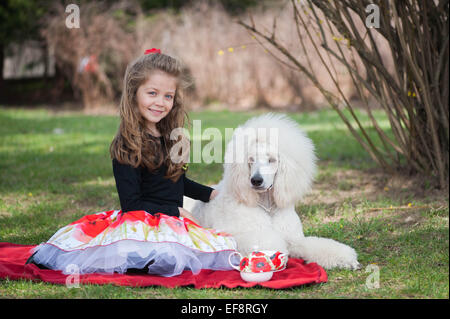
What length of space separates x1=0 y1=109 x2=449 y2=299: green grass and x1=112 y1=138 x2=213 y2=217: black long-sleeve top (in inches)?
22.3

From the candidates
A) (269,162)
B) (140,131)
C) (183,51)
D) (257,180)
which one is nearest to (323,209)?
(269,162)

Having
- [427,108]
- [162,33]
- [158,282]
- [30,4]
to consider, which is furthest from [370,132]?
[30,4]

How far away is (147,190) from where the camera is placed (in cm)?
318

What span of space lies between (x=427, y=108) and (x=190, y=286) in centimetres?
265

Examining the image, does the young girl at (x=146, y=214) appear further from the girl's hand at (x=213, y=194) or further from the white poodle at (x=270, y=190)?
the girl's hand at (x=213, y=194)

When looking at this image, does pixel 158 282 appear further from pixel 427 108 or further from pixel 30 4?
pixel 30 4

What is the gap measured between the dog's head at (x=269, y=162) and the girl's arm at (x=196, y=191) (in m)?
0.24

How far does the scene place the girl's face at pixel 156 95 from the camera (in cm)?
312

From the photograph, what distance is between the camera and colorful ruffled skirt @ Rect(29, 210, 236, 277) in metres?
2.88

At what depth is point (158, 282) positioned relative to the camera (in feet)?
9.14

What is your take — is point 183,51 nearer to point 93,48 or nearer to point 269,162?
point 93,48

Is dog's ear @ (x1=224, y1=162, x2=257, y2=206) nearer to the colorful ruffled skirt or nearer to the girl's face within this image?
the colorful ruffled skirt

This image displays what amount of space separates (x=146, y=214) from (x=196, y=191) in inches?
21.6

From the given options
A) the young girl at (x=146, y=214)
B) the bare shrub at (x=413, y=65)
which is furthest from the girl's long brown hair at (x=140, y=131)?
the bare shrub at (x=413, y=65)
